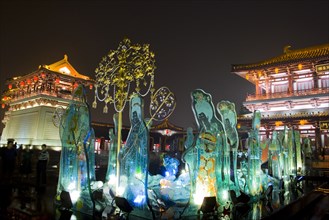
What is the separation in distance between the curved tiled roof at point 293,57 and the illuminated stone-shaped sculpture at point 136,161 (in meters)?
26.7

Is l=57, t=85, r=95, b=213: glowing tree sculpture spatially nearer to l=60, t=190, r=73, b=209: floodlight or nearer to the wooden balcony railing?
l=60, t=190, r=73, b=209: floodlight

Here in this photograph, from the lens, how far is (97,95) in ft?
35.5

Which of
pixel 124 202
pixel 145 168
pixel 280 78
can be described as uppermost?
pixel 280 78

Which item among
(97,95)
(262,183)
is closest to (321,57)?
(262,183)

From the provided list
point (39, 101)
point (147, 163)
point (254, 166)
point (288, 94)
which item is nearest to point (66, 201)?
point (147, 163)

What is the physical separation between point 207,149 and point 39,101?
25519 millimetres

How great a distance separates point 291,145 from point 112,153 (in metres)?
8.84

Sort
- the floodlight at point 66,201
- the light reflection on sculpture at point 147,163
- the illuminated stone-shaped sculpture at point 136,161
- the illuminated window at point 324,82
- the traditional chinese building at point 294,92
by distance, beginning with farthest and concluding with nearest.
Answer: the illuminated window at point 324,82, the traditional chinese building at point 294,92, the floodlight at point 66,201, the light reflection on sculpture at point 147,163, the illuminated stone-shaped sculpture at point 136,161

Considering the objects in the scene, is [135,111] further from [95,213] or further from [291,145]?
[291,145]

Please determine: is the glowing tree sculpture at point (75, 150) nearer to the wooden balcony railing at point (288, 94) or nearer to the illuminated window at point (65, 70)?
the wooden balcony railing at point (288, 94)

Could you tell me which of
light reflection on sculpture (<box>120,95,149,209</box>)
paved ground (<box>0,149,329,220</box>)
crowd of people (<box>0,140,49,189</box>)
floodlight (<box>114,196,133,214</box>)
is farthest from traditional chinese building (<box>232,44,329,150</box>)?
floodlight (<box>114,196,133,214</box>)

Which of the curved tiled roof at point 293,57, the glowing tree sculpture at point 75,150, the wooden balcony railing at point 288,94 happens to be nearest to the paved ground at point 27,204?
the glowing tree sculpture at point 75,150

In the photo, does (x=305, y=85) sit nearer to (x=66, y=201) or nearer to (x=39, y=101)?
(x=39, y=101)

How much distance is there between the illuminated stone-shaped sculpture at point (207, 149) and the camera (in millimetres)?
6371
